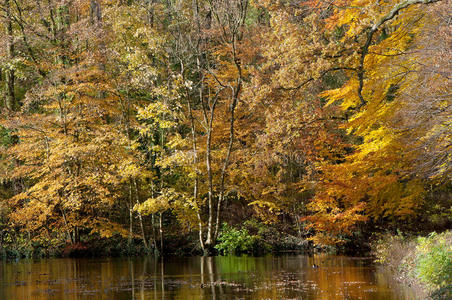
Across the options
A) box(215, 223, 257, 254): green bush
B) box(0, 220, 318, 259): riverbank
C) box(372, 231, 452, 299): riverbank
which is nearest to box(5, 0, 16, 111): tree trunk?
box(0, 220, 318, 259): riverbank

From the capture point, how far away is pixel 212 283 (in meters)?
11.4

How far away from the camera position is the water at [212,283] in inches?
374

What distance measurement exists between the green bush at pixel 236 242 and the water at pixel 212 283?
17.8ft

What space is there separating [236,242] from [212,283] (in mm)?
10423

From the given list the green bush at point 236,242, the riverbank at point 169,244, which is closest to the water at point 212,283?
the green bush at point 236,242

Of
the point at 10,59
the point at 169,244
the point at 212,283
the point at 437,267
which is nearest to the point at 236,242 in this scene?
the point at 169,244

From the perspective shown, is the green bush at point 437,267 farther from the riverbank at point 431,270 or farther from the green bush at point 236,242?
the green bush at point 236,242

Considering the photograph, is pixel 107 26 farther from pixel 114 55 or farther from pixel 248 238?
pixel 248 238

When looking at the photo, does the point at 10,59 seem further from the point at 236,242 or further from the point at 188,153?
the point at 236,242

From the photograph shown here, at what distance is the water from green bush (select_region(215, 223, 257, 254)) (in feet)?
17.8

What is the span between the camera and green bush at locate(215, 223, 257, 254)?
854 inches

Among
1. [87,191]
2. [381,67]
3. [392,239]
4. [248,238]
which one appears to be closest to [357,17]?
[381,67]

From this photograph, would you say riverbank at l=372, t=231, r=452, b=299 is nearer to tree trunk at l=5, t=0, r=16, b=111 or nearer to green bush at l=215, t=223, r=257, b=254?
green bush at l=215, t=223, r=257, b=254

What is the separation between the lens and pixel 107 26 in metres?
27.2
